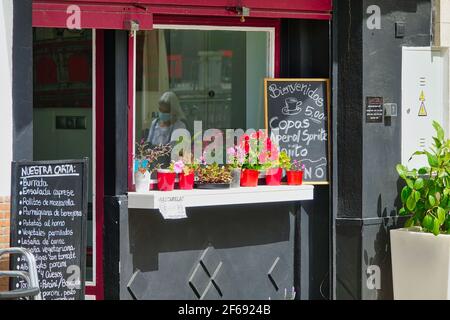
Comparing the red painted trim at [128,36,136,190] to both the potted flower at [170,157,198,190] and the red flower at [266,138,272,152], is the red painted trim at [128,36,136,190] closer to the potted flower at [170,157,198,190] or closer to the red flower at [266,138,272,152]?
the potted flower at [170,157,198,190]

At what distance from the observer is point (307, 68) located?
29.3ft

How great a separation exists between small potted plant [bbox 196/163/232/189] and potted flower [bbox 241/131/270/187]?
17 centimetres

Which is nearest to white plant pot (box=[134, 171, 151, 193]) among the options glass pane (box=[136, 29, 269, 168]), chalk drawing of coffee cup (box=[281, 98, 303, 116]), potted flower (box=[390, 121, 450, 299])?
glass pane (box=[136, 29, 269, 168])

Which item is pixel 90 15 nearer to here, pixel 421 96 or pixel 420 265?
pixel 421 96

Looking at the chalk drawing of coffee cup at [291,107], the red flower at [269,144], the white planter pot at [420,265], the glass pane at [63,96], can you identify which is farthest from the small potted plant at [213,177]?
the white planter pot at [420,265]

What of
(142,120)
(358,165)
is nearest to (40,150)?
(142,120)

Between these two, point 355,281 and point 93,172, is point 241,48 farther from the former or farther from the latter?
point 355,281

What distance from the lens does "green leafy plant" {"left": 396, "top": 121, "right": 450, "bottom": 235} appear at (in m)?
8.27

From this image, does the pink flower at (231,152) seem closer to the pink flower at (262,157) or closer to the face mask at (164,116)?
the pink flower at (262,157)

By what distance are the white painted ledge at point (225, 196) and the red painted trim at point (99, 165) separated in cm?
51

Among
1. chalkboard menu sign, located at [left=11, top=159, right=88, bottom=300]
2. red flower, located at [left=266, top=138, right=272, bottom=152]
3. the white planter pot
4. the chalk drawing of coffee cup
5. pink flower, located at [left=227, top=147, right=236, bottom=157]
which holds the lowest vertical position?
the white planter pot
